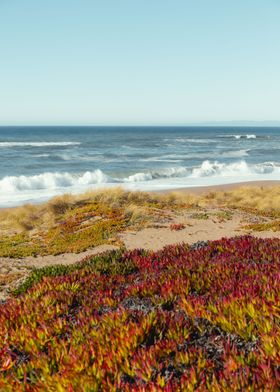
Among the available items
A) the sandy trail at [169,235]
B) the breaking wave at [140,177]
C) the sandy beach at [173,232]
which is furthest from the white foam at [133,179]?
the sandy trail at [169,235]

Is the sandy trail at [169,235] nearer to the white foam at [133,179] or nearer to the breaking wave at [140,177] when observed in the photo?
the white foam at [133,179]

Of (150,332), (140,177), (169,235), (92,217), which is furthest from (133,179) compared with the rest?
(150,332)

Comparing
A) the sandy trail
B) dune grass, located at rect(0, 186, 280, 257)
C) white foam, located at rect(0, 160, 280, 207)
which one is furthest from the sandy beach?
white foam, located at rect(0, 160, 280, 207)

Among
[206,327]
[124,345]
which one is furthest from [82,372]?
[206,327]

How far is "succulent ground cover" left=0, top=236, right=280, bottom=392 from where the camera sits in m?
3.07

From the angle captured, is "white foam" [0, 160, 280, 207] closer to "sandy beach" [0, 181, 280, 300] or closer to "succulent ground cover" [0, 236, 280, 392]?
"sandy beach" [0, 181, 280, 300]

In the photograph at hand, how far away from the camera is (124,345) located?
348 cm

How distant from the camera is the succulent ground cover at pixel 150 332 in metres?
3.07

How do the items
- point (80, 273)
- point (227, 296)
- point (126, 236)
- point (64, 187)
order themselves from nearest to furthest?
point (227, 296)
point (80, 273)
point (126, 236)
point (64, 187)

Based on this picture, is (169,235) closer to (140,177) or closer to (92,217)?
(92,217)

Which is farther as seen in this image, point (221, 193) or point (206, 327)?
point (221, 193)

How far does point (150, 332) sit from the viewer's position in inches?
150

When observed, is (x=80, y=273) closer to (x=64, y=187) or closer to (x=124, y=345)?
(x=124, y=345)

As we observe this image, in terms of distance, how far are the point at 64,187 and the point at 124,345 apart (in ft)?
107
